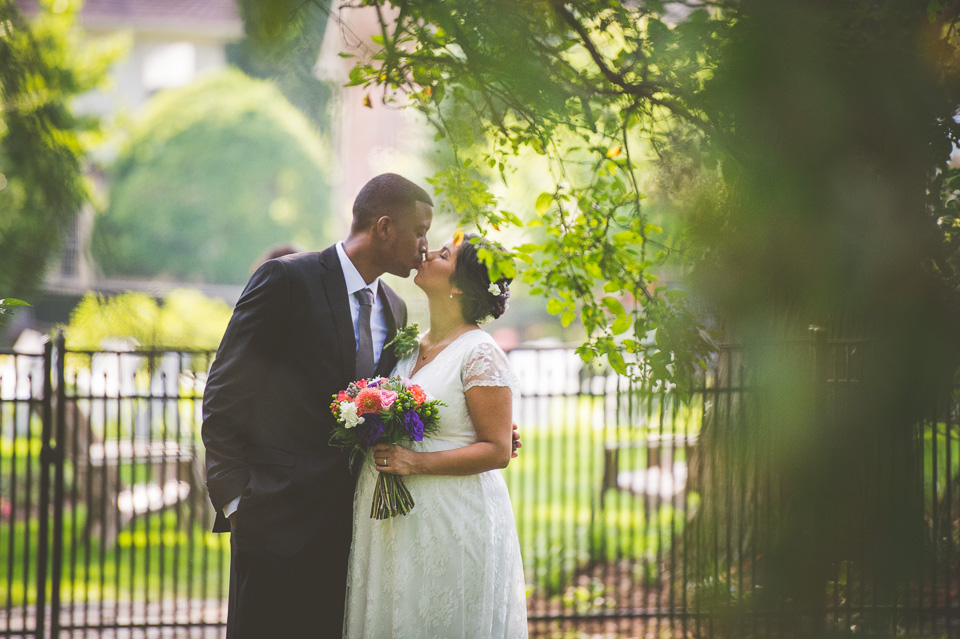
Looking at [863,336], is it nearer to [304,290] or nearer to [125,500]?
[304,290]

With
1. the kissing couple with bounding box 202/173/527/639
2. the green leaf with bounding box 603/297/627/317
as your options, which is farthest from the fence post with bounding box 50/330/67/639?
the green leaf with bounding box 603/297/627/317

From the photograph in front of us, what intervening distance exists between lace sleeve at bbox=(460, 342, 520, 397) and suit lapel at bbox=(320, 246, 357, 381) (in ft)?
1.41

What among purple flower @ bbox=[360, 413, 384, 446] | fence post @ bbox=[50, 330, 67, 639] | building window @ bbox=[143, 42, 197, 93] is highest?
building window @ bbox=[143, 42, 197, 93]

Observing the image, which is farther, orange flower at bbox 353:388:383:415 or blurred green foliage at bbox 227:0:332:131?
orange flower at bbox 353:388:383:415

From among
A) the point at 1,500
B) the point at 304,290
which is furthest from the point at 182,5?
the point at 304,290

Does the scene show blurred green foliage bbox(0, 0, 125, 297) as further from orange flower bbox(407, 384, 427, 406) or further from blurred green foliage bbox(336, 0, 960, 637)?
orange flower bbox(407, 384, 427, 406)

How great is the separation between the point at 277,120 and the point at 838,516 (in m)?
29.8

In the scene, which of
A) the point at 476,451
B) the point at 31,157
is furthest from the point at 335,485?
the point at 31,157

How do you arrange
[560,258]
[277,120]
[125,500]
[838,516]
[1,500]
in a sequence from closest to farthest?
[838,516] → [560,258] → [125,500] → [1,500] → [277,120]

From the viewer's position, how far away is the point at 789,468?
144cm

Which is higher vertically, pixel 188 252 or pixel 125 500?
pixel 188 252

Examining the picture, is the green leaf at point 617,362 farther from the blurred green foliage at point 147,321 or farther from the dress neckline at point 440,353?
the blurred green foliage at point 147,321

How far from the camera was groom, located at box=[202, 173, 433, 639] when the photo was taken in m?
2.81

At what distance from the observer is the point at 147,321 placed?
15.4 feet
